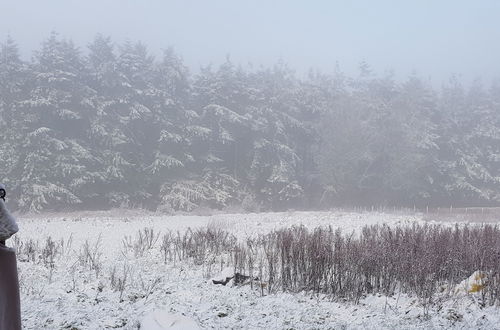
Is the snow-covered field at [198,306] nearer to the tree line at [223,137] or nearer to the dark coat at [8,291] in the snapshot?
the dark coat at [8,291]

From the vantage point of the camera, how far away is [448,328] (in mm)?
6535

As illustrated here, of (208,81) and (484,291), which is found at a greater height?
(208,81)

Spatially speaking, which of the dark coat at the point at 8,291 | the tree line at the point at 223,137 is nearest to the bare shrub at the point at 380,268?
the dark coat at the point at 8,291

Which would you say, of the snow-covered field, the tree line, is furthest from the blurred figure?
the tree line

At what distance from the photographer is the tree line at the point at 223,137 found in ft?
110

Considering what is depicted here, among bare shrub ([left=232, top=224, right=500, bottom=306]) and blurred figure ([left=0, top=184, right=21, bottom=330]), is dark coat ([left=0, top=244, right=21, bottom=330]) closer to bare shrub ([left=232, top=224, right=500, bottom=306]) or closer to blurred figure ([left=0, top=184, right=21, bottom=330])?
blurred figure ([left=0, top=184, right=21, bottom=330])

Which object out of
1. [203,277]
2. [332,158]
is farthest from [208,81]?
[203,277]

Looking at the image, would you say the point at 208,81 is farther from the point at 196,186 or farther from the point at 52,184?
the point at 52,184

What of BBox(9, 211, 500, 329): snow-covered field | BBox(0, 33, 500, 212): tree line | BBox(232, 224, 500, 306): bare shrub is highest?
BBox(0, 33, 500, 212): tree line

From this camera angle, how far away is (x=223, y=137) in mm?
39625

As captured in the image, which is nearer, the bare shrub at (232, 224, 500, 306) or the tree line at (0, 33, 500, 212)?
the bare shrub at (232, 224, 500, 306)

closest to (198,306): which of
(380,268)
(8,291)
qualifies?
(380,268)

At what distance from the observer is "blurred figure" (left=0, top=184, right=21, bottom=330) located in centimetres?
382

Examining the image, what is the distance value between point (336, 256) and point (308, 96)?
42.0 m
